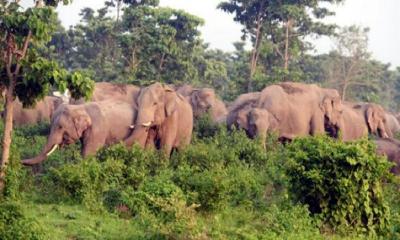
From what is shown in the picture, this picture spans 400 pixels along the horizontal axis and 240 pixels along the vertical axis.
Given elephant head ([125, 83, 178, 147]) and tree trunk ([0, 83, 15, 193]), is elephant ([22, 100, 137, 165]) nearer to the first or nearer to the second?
elephant head ([125, 83, 178, 147])

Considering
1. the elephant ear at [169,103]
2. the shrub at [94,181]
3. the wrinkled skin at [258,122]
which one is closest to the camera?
the shrub at [94,181]

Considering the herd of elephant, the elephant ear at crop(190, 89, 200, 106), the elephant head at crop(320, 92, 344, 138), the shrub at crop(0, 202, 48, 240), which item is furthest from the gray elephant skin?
the shrub at crop(0, 202, 48, 240)

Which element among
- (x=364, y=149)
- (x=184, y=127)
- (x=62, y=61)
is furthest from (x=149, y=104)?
(x=62, y=61)

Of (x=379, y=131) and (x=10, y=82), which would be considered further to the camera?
(x=379, y=131)

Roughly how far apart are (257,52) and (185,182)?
1826 cm

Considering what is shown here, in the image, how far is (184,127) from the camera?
17672mm

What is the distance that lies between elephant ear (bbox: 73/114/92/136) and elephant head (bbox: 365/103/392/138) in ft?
42.9

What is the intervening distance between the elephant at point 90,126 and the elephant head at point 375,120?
37.0 feet

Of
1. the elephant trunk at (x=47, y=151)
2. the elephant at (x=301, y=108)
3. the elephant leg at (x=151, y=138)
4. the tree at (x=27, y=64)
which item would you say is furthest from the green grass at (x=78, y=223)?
the elephant at (x=301, y=108)

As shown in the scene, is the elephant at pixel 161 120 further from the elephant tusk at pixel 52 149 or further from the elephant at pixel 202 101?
the elephant at pixel 202 101

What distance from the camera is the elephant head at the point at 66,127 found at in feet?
45.5

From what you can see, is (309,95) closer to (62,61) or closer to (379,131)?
(379,131)

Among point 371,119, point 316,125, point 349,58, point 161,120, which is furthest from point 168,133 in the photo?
point 349,58

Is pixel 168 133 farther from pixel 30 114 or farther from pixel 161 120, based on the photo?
pixel 30 114
